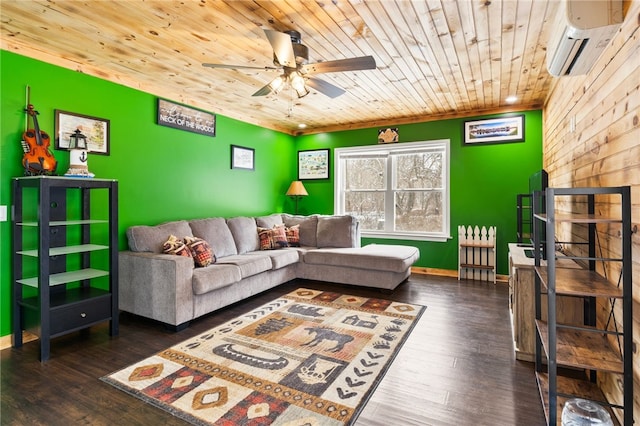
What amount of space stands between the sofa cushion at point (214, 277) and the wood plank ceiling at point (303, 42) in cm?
203

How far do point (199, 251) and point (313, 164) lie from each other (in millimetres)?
3374

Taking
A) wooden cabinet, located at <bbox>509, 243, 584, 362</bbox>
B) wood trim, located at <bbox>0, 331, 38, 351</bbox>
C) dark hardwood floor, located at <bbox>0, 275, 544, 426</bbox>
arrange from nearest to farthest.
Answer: dark hardwood floor, located at <bbox>0, 275, 544, 426</bbox> → wooden cabinet, located at <bbox>509, 243, 584, 362</bbox> → wood trim, located at <bbox>0, 331, 38, 351</bbox>

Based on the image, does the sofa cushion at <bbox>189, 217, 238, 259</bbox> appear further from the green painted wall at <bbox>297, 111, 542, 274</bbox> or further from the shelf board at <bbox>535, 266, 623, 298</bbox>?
the shelf board at <bbox>535, 266, 623, 298</bbox>

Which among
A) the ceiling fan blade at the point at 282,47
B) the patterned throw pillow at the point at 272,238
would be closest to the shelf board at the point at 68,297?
the patterned throw pillow at the point at 272,238

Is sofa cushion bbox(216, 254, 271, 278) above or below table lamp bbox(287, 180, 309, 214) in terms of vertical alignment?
below

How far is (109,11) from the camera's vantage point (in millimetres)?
2352

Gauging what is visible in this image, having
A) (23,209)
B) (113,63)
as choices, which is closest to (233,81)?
(113,63)

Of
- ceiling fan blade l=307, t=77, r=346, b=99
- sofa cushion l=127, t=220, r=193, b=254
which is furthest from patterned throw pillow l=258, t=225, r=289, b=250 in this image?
ceiling fan blade l=307, t=77, r=346, b=99

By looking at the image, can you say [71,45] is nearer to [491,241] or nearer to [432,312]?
[432,312]

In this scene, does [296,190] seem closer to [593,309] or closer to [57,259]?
[57,259]

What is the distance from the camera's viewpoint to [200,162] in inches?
181

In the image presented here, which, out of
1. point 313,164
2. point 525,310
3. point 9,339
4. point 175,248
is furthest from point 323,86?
point 313,164

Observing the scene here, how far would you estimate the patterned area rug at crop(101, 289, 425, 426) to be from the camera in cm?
193

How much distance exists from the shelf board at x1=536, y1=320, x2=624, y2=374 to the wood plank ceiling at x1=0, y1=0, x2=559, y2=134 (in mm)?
2127
